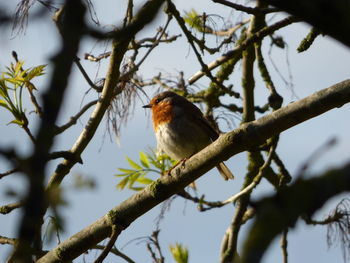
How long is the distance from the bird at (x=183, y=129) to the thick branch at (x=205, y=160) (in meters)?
2.50

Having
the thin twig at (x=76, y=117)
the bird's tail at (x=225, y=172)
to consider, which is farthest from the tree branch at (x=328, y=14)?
the bird's tail at (x=225, y=172)

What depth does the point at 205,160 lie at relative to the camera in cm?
372

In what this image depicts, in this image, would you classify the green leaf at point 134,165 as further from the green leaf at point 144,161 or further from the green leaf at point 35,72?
the green leaf at point 35,72

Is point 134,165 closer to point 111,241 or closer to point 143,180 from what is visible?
point 143,180

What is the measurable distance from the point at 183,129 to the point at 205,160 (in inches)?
121

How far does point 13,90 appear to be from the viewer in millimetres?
4461

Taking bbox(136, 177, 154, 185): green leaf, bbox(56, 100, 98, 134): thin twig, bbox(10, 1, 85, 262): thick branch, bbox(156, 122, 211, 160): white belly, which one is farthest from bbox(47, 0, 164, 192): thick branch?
bbox(10, 1, 85, 262): thick branch

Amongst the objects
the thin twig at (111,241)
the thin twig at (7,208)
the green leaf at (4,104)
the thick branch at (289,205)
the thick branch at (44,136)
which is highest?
the green leaf at (4,104)

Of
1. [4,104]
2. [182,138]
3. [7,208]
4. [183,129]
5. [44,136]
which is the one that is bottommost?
[44,136]

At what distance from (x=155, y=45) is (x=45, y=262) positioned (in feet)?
6.06

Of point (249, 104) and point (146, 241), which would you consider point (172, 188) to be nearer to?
point (146, 241)

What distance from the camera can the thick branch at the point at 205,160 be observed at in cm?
332

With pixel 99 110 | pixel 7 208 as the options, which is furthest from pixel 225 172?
pixel 7 208

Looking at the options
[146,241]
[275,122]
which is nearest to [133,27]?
[275,122]
